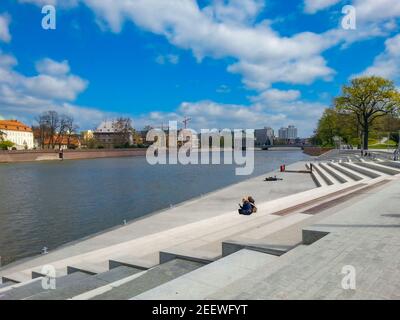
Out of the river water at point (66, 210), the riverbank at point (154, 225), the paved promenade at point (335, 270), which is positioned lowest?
the river water at point (66, 210)

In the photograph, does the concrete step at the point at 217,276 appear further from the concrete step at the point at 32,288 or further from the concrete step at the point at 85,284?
the concrete step at the point at 32,288

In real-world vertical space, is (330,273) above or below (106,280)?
above

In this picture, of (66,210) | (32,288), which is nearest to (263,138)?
(66,210)

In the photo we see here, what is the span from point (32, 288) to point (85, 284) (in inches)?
56.6

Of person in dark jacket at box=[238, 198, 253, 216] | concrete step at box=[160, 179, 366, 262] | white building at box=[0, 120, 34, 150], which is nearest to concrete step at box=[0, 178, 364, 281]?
person in dark jacket at box=[238, 198, 253, 216]

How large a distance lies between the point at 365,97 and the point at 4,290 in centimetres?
5514

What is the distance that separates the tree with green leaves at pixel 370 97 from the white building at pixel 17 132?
119m

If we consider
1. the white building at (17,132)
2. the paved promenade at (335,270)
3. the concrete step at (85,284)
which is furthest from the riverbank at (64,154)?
the paved promenade at (335,270)

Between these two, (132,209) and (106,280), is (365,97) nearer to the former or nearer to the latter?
(132,209)

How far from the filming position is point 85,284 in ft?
21.7

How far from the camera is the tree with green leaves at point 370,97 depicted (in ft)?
169
